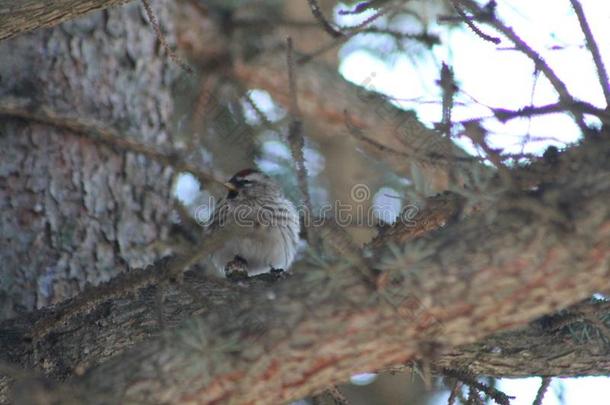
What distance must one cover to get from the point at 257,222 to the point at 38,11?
8.11ft

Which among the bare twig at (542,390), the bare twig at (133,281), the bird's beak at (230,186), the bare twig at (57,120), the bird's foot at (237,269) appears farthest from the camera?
the bird's beak at (230,186)

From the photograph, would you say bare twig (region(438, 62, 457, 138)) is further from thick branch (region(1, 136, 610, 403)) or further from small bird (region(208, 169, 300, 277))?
small bird (region(208, 169, 300, 277))

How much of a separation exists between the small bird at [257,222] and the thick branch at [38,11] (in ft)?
6.38

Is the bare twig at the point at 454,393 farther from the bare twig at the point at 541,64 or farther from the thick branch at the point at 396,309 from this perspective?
the bare twig at the point at 541,64

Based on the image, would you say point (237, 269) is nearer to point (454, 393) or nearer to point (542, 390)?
point (454, 393)

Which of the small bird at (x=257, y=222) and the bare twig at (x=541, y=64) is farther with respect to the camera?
the small bird at (x=257, y=222)

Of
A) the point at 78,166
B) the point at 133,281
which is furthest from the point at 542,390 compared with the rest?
the point at 78,166

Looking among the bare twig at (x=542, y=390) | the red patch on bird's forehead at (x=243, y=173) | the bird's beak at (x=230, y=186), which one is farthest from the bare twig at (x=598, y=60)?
the red patch on bird's forehead at (x=243, y=173)

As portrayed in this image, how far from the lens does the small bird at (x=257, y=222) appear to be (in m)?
5.04

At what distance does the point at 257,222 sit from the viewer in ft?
17.2

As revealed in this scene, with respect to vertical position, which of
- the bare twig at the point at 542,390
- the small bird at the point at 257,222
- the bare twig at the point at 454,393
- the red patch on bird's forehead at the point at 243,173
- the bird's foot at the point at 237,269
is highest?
the red patch on bird's forehead at the point at 243,173

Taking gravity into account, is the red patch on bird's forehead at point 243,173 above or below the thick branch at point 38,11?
above

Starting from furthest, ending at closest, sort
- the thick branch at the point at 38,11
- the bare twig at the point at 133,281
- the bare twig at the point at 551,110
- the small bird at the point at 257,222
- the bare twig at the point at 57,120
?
the small bird at the point at 257,222 → the bare twig at the point at 57,120 → the thick branch at the point at 38,11 → the bare twig at the point at 133,281 → the bare twig at the point at 551,110

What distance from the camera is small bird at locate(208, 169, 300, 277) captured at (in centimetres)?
504
